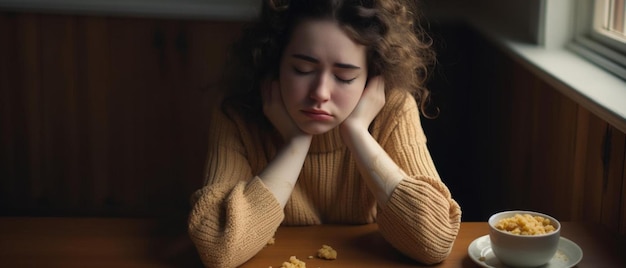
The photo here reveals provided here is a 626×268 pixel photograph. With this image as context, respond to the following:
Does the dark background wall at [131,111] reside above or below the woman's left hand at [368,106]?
below

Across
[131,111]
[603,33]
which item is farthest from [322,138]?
[131,111]

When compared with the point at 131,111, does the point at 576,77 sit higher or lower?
higher

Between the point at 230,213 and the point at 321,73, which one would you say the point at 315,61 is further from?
the point at 230,213

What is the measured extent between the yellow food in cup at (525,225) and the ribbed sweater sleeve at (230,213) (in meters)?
0.35

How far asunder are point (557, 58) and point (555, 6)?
156 mm

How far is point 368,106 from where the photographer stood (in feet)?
4.77

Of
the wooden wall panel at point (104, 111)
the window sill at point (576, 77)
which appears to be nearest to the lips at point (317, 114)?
the window sill at point (576, 77)

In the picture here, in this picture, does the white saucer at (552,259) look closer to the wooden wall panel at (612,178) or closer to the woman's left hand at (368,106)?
the wooden wall panel at (612,178)

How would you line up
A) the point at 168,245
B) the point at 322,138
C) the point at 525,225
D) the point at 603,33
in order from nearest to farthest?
the point at 525,225
the point at 168,245
the point at 322,138
the point at 603,33

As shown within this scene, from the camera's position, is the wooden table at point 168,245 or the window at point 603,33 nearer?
the wooden table at point 168,245

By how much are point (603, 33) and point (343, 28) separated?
72 centimetres

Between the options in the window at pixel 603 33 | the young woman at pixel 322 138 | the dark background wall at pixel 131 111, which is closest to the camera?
the young woman at pixel 322 138

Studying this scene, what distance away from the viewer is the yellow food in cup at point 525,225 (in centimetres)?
116

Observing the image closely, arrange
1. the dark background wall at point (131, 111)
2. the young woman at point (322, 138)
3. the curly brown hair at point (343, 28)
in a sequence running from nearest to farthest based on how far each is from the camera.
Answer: the young woman at point (322, 138) → the curly brown hair at point (343, 28) → the dark background wall at point (131, 111)
